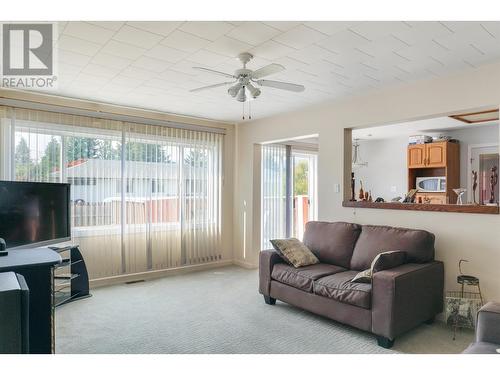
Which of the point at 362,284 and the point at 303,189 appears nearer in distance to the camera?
the point at 362,284

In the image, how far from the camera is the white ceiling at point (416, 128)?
5.23m

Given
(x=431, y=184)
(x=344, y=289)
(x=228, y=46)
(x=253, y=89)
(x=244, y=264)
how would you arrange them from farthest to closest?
(x=431, y=184) → (x=244, y=264) → (x=344, y=289) → (x=253, y=89) → (x=228, y=46)

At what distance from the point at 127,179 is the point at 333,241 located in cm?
279

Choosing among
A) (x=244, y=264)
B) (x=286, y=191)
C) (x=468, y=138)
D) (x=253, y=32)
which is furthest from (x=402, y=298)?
(x=468, y=138)

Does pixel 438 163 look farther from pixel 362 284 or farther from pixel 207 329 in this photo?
pixel 207 329

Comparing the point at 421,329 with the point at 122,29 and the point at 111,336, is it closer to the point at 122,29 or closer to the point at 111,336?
the point at 111,336

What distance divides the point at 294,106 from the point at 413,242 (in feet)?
7.43

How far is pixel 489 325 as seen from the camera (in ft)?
6.31

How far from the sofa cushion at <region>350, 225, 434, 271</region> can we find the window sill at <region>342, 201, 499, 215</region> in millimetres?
284

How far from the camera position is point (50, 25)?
7.57ft

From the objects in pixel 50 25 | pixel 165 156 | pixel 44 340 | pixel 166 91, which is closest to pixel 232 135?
pixel 165 156

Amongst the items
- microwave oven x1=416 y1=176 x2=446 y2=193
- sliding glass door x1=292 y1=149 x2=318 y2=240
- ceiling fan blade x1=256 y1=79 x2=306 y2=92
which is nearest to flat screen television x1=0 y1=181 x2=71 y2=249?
ceiling fan blade x1=256 y1=79 x2=306 y2=92

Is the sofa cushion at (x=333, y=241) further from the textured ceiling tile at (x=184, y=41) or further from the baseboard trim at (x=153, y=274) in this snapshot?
the textured ceiling tile at (x=184, y=41)

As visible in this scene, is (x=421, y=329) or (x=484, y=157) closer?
(x=421, y=329)
